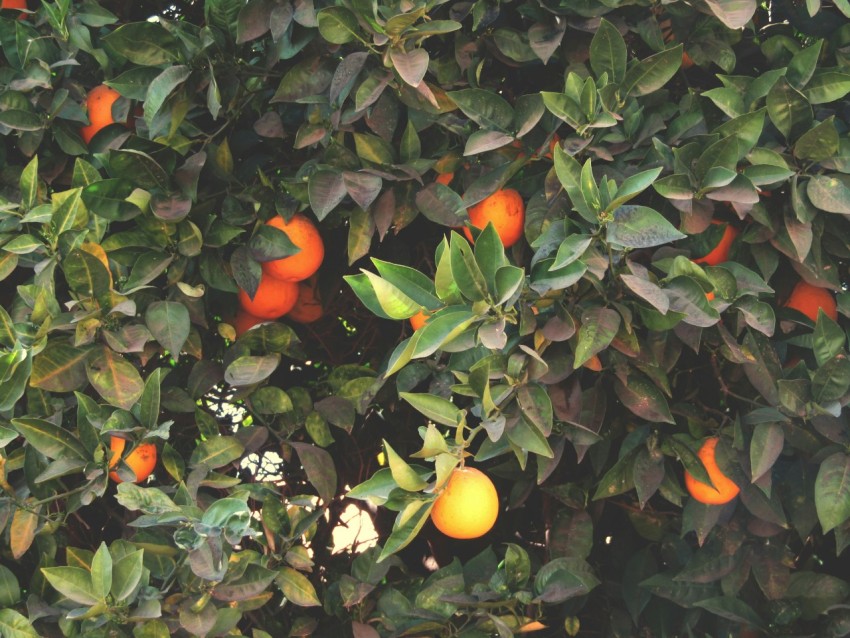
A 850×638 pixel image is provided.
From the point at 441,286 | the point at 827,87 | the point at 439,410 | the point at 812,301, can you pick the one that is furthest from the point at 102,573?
the point at 827,87

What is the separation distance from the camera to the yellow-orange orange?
6.92 ft

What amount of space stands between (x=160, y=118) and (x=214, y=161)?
0.45ft

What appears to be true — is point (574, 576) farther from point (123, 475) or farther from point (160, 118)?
point (160, 118)

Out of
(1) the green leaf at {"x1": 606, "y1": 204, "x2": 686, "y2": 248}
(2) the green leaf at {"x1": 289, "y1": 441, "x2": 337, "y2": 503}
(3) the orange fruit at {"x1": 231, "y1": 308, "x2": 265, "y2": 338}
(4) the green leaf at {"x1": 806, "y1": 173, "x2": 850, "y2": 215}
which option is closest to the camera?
(1) the green leaf at {"x1": 606, "y1": 204, "x2": 686, "y2": 248}

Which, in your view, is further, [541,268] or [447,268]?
[541,268]

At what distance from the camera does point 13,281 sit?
2.12 meters

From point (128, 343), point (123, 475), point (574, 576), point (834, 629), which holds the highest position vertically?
point (128, 343)

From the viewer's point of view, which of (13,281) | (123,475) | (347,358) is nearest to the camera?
(123,475)

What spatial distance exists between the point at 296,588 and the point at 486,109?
919 mm

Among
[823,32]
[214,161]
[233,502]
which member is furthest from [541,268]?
[823,32]

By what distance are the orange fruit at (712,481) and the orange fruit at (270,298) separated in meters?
0.83

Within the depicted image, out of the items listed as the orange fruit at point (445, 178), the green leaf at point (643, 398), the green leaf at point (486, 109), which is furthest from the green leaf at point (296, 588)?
the green leaf at point (486, 109)

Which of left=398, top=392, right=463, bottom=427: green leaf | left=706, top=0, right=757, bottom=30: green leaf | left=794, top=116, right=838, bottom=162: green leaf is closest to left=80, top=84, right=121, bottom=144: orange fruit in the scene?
left=398, top=392, right=463, bottom=427: green leaf

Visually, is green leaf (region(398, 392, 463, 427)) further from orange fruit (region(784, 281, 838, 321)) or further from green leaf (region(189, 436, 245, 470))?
orange fruit (region(784, 281, 838, 321))
